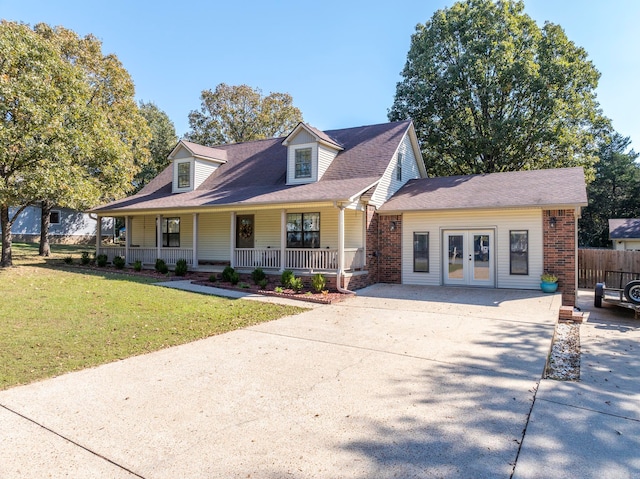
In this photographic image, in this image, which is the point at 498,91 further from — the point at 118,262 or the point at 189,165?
the point at 118,262

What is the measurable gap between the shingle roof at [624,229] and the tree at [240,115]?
26173 mm

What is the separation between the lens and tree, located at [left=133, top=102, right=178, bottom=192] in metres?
35.0

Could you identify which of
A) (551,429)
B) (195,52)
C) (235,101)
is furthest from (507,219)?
(235,101)

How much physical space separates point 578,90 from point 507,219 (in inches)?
595

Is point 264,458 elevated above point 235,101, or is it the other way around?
point 235,101

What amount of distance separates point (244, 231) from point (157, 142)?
76.0ft

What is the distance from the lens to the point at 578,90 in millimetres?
22438

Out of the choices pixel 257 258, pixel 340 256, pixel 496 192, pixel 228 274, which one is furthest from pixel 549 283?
pixel 228 274

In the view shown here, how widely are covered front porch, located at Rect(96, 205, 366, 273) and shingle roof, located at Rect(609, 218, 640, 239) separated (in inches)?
827

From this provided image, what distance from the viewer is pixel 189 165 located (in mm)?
18578

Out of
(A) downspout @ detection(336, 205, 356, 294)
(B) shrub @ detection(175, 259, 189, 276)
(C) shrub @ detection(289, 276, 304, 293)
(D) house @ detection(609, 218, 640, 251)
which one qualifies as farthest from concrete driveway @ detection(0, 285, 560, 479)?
(D) house @ detection(609, 218, 640, 251)

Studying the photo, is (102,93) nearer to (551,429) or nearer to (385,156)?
(385,156)

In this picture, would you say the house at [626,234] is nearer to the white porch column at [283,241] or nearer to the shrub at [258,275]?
the white porch column at [283,241]

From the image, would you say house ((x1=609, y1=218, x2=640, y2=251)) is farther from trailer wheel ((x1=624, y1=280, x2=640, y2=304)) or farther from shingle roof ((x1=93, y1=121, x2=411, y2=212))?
shingle roof ((x1=93, y1=121, x2=411, y2=212))
